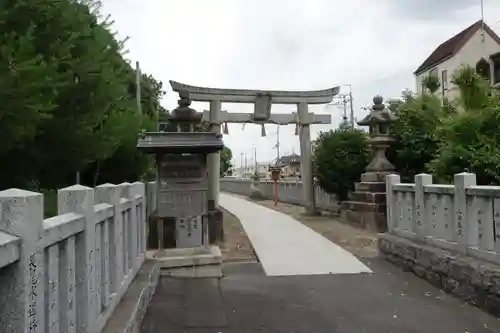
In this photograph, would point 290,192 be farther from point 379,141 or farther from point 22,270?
point 22,270

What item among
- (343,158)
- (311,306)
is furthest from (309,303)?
(343,158)

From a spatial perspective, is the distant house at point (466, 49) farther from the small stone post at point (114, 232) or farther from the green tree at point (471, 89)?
the small stone post at point (114, 232)

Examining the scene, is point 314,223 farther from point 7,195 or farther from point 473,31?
point 473,31

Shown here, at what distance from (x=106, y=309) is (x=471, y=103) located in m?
7.17

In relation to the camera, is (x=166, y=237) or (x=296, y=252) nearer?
(x=166, y=237)

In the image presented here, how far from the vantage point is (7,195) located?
2.46 meters

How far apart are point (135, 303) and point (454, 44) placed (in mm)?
A: 33111

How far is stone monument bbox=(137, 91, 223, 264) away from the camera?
899 cm

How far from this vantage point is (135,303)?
17.8 feet

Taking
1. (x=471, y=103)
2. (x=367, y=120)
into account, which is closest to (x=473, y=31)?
(x=367, y=120)

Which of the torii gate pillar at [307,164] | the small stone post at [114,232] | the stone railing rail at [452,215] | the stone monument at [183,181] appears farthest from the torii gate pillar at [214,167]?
the small stone post at [114,232]

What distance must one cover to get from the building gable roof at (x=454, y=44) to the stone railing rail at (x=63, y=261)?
31.8 m

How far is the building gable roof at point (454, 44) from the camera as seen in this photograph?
33531 millimetres

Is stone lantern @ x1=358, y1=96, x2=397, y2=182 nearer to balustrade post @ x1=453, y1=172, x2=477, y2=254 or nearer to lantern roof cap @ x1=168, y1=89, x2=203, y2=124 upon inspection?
lantern roof cap @ x1=168, y1=89, x2=203, y2=124
